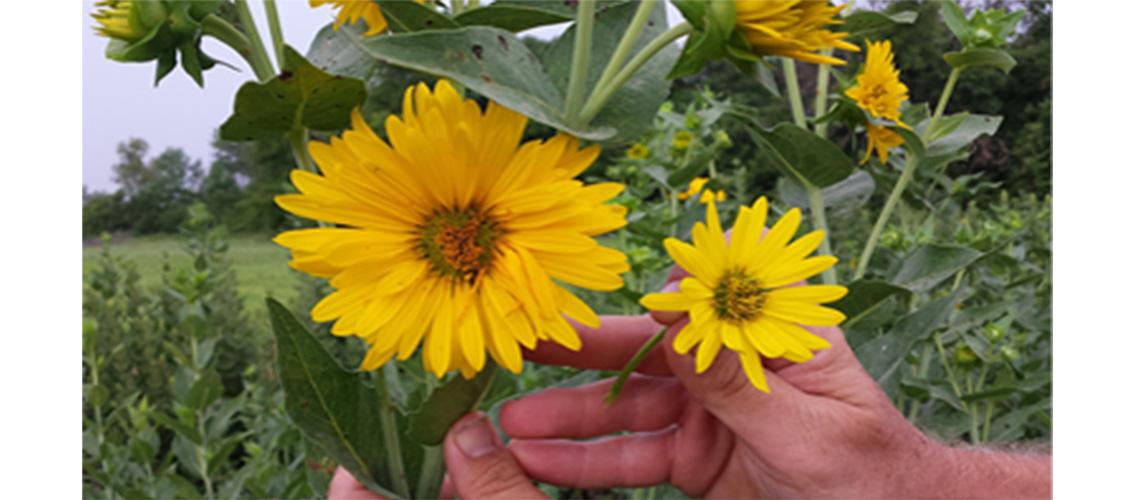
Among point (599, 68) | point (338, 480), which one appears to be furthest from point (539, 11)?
point (338, 480)

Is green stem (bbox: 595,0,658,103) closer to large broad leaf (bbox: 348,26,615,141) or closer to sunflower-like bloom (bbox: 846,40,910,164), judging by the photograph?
large broad leaf (bbox: 348,26,615,141)

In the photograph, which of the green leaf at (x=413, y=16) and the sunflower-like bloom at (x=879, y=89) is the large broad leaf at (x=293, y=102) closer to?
the green leaf at (x=413, y=16)

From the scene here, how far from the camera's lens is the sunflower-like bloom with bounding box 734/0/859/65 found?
0.37m

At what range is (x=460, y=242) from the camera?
41 cm

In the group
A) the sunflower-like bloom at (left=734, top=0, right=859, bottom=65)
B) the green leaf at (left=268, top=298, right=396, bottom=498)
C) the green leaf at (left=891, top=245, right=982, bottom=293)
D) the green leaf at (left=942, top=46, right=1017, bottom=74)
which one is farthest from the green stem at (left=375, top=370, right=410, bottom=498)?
the green leaf at (left=942, top=46, right=1017, bottom=74)

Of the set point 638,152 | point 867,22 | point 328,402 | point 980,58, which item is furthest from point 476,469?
point 638,152

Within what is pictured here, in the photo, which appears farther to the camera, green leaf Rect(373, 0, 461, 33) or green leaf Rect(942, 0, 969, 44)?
green leaf Rect(942, 0, 969, 44)

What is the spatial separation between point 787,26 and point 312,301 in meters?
1.59

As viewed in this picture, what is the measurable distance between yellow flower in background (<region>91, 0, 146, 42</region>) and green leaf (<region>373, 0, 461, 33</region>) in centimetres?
12

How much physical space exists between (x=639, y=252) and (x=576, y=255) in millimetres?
618

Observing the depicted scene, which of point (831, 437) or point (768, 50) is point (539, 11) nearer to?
point (768, 50)

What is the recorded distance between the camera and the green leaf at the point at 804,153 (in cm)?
73

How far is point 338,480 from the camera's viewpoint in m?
0.56

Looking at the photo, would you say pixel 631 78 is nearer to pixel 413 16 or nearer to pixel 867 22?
pixel 413 16
